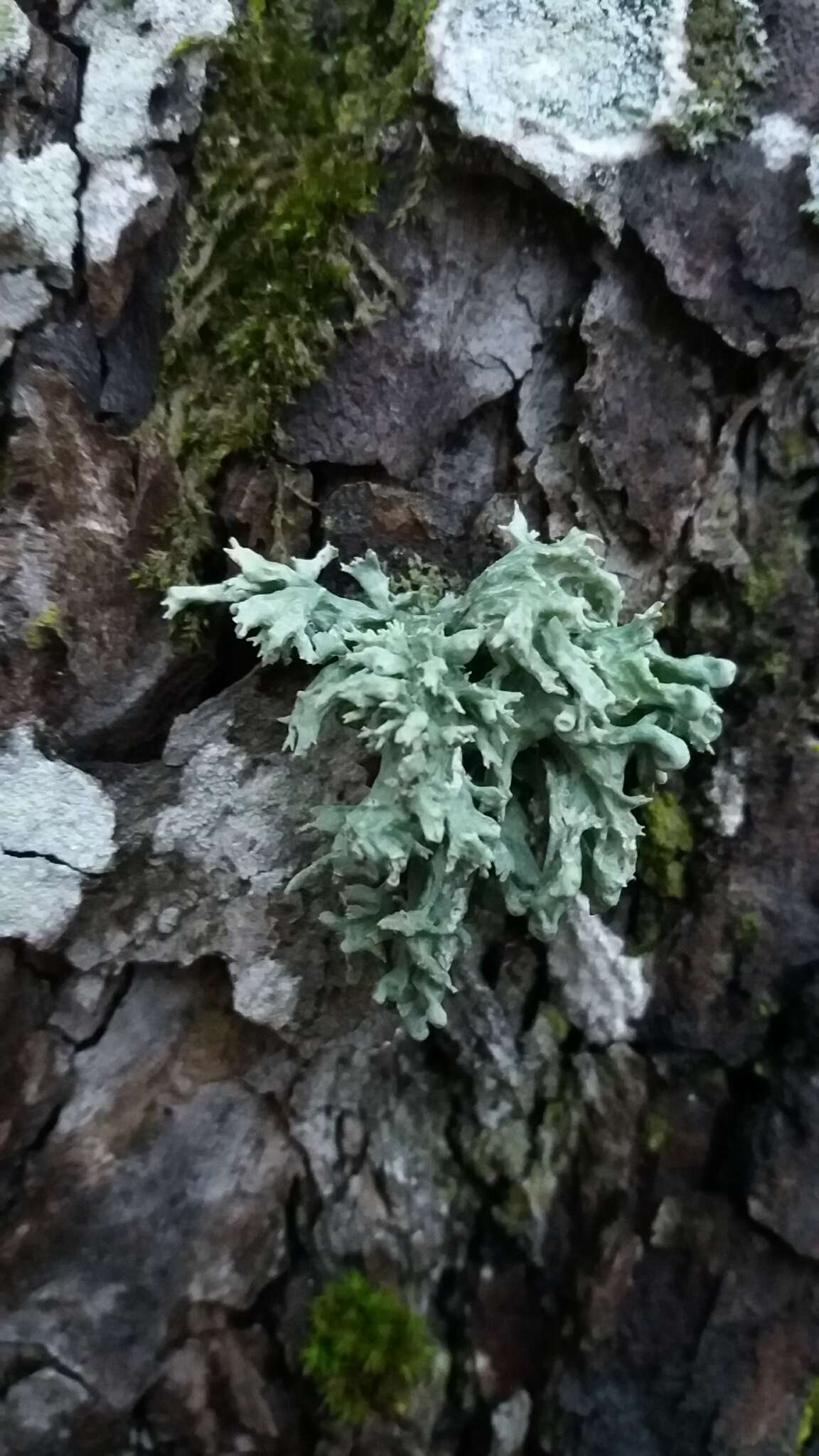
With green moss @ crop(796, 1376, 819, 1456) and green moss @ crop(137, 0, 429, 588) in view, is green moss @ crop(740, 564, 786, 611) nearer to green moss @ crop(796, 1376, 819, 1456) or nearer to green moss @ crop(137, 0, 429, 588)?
green moss @ crop(137, 0, 429, 588)

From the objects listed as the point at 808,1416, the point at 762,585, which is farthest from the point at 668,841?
the point at 808,1416

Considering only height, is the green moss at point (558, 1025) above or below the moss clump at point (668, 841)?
below

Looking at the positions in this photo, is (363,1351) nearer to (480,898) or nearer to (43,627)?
(480,898)

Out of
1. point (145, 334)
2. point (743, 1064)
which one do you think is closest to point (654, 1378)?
point (743, 1064)

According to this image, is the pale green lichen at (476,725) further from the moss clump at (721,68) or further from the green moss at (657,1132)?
the moss clump at (721,68)

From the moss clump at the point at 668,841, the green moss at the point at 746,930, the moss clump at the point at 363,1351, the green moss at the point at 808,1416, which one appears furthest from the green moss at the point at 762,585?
the moss clump at the point at 363,1351
